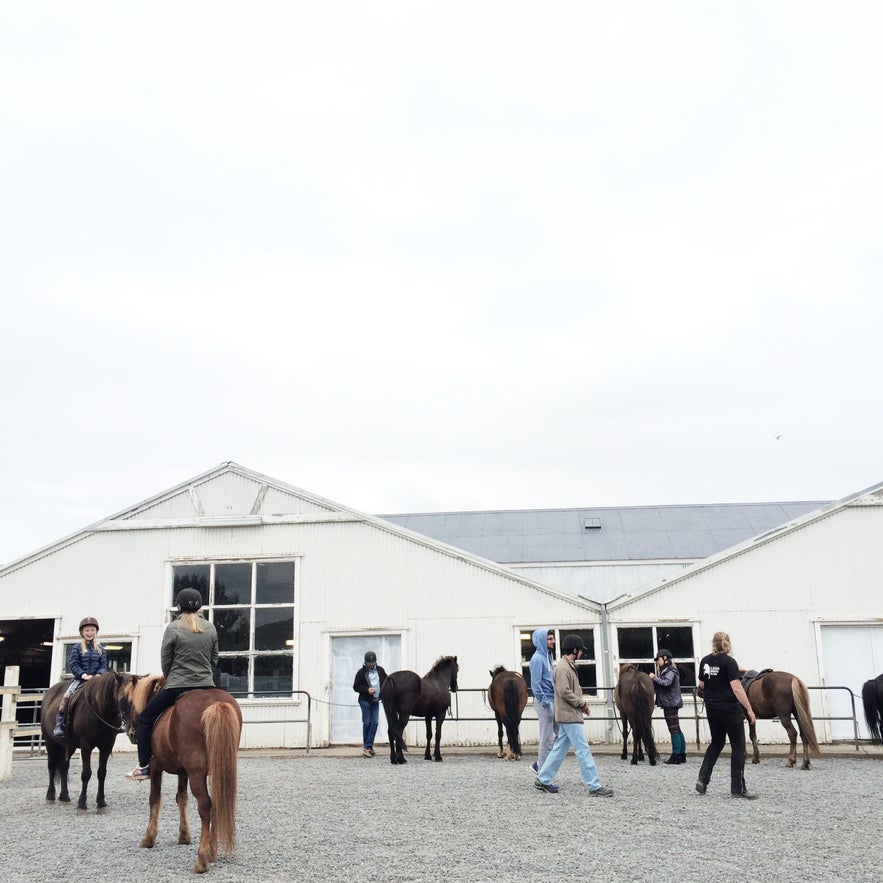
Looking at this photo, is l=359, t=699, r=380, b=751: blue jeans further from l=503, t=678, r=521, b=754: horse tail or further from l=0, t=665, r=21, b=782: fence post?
l=0, t=665, r=21, b=782: fence post

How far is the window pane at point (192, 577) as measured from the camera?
19.6 metres

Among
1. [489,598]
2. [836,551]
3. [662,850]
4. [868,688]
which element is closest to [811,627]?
[836,551]

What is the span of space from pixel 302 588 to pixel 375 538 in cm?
177

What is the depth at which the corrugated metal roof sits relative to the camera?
91.2 feet

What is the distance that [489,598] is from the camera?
1864 centimetres

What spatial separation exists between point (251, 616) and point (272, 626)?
477 millimetres

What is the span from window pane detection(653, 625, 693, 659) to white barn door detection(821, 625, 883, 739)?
2446mm

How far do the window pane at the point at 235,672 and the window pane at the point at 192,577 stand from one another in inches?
54.3

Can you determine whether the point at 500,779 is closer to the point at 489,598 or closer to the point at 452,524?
the point at 489,598

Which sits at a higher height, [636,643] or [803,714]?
[636,643]

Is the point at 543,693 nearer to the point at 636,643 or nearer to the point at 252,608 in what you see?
the point at 636,643

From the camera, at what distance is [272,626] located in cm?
1908

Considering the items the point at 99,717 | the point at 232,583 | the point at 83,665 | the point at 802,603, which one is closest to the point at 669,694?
the point at 802,603

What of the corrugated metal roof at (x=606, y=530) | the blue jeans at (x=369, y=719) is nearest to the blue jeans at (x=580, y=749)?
the blue jeans at (x=369, y=719)
